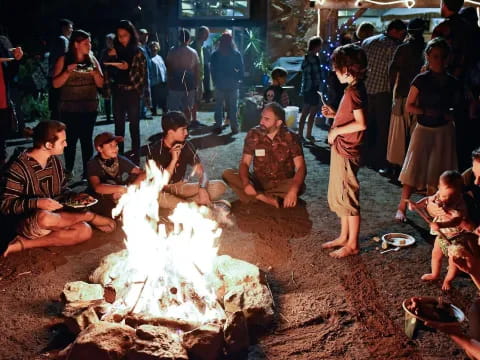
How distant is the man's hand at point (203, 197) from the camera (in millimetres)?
6297

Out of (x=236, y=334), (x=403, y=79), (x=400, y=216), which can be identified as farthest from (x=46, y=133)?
(x=403, y=79)

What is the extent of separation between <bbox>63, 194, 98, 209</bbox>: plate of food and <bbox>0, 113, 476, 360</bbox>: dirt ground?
0.52 meters

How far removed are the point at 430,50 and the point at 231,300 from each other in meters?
3.74

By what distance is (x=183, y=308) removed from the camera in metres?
4.04

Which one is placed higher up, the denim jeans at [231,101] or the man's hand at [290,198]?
the denim jeans at [231,101]

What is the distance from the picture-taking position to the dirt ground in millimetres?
3756

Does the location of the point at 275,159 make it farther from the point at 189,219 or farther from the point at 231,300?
the point at 231,300

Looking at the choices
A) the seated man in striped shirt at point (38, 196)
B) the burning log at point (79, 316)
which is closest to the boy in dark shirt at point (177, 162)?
the seated man in striped shirt at point (38, 196)

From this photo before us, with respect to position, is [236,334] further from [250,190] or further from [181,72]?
[181,72]

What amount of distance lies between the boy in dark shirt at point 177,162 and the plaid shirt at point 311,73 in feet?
14.8

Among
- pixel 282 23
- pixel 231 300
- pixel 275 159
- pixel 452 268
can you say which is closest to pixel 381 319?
pixel 452 268

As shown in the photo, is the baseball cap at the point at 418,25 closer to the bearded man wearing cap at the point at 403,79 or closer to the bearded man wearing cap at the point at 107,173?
the bearded man wearing cap at the point at 403,79

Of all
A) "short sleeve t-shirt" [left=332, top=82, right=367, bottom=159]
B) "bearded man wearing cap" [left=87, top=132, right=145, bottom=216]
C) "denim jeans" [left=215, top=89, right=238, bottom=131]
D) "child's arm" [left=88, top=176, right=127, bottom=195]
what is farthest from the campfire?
"denim jeans" [left=215, top=89, right=238, bottom=131]

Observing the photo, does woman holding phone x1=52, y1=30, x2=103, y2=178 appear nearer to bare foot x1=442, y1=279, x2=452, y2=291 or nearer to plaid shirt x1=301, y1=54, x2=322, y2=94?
plaid shirt x1=301, y1=54, x2=322, y2=94
